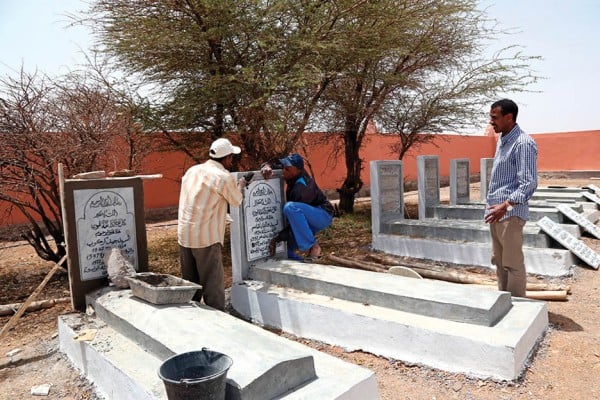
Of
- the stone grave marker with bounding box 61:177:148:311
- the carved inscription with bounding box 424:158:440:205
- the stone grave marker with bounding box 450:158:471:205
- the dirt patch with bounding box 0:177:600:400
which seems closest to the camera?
the dirt patch with bounding box 0:177:600:400

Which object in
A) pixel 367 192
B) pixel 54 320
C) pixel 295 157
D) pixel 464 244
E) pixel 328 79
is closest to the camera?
pixel 54 320

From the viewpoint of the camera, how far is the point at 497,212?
3791mm

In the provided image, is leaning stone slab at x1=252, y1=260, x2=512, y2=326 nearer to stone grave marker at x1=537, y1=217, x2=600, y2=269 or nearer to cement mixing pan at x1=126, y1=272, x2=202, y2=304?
cement mixing pan at x1=126, y1=272, x2=202, y2=304

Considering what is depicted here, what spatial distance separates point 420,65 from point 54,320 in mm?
9419

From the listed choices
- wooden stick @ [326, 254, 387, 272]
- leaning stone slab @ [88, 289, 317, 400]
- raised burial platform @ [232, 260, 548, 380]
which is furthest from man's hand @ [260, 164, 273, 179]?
wooden stick @ [326, 254, 387, 272]

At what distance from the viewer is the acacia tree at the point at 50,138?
5730 millimetres

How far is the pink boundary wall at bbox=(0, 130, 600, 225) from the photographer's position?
42.8 ft

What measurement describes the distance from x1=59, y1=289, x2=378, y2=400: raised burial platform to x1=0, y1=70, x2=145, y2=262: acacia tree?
2.73 m

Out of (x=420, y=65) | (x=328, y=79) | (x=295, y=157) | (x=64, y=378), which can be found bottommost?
(x=64, y=378)

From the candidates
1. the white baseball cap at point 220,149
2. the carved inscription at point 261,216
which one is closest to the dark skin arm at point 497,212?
the white baseball cap at point 220,149

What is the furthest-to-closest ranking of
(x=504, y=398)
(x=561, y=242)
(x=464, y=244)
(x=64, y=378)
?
1. (x=464, y=244)
2. (x=561, y=242)
3. (x=64, y=378)
4. (x=504, y=398)

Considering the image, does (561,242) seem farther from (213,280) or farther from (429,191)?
(213,280)

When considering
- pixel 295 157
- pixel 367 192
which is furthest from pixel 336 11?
pixel 367 192

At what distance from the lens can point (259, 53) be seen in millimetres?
7141
